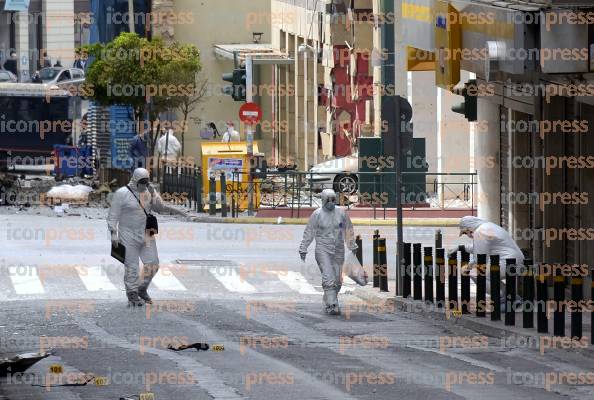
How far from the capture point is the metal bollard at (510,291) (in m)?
20.3

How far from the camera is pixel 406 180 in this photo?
4112cm

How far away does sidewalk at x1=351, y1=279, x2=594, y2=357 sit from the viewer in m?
19.4

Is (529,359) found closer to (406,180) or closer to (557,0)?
(557,0)

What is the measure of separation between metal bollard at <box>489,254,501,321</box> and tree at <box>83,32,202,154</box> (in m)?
28.1

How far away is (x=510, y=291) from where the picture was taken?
67.3 ft

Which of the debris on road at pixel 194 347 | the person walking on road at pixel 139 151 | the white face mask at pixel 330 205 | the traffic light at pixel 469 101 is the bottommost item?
the debris on road at pixel 194 347

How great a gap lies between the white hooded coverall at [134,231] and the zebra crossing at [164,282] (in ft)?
6.04

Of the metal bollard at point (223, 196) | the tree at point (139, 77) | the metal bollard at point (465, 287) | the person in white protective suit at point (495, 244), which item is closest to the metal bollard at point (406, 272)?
the metal bollard at point (465, 287)

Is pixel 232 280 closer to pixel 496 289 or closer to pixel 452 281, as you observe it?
pixel 452 281

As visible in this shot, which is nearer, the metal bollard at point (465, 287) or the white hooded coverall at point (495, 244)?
the white hooded coverall at point (495, 244)

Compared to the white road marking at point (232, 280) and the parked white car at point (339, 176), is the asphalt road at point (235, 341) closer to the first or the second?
the white road marking at point (232, 280)

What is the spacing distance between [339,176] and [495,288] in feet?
74.0

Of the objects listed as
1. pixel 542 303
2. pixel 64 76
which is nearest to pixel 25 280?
pixel 542 303

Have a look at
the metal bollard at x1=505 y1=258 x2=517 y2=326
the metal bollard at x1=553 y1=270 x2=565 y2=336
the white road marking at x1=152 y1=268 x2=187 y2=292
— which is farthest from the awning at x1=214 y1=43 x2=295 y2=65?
the metal bollard at x1=553 y1=270 x2=565 y2=336
